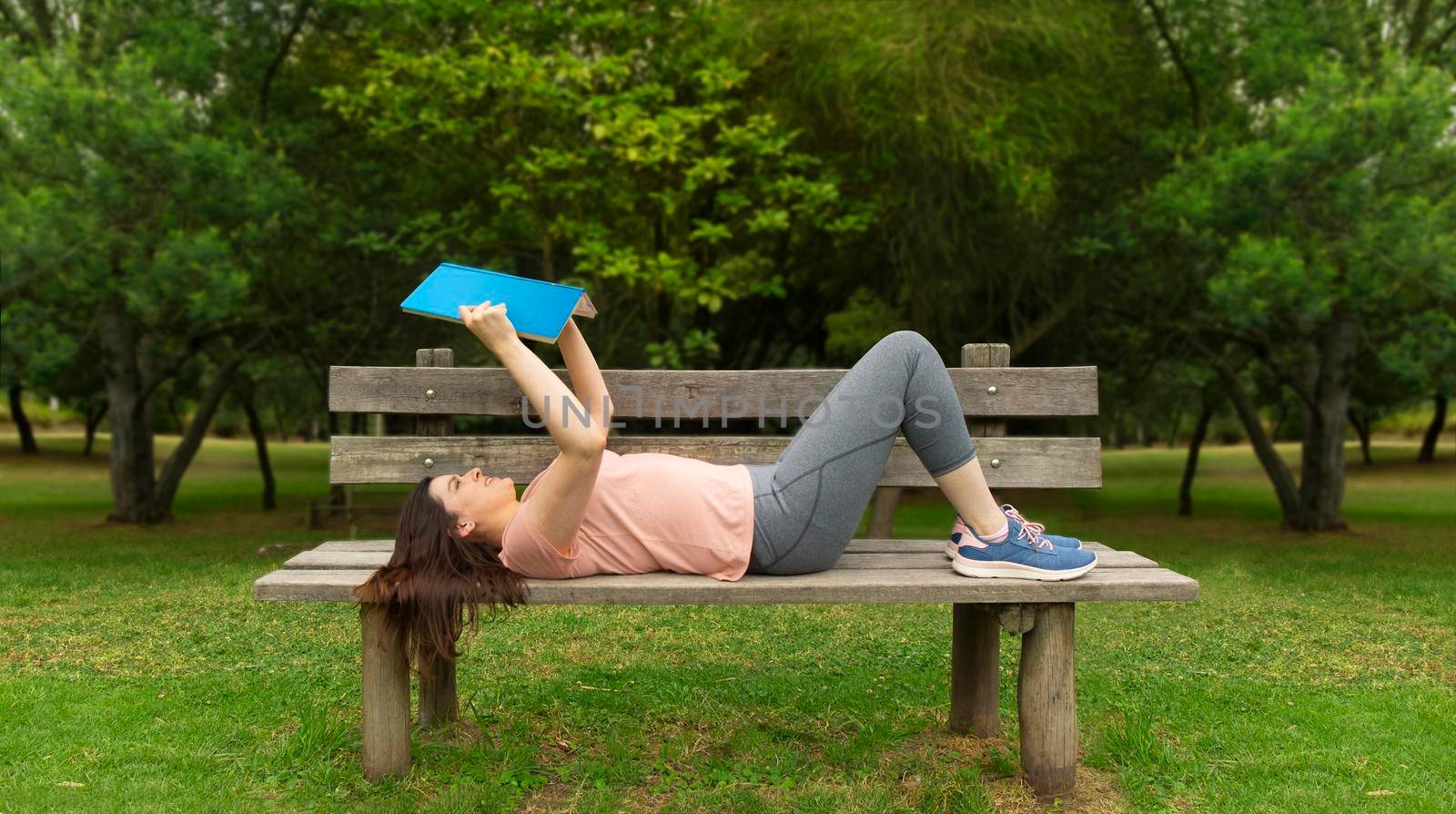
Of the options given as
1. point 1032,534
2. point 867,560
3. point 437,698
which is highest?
point 1032,534

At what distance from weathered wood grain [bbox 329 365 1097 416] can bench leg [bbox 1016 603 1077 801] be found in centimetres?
88

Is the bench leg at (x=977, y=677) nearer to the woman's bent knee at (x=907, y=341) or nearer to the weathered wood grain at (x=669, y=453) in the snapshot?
the weathered wood grain at (x=669, y=453)

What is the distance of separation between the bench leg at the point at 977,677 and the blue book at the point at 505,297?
1.86 metres

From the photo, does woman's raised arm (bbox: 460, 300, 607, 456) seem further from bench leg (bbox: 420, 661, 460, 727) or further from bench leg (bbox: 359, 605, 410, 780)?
bench leg (bbox: 420, 661, 460, 727)

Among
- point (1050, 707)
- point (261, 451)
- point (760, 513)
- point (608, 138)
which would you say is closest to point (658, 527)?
point (760, 513)

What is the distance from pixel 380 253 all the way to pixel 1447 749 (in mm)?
11751

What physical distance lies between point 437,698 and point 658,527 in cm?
121

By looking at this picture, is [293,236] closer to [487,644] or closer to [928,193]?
[928,193]

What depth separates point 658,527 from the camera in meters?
3.44

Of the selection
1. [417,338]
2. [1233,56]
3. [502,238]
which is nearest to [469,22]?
[502,238]

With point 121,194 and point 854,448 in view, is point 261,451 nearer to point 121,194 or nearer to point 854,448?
point 121,194

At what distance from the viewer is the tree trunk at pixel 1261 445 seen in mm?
13835

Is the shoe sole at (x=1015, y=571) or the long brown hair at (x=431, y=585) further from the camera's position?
the shoe sole at (x=1015, y=571)

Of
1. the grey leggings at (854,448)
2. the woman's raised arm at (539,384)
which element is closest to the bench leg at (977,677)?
the grey leggings at (854,448)
